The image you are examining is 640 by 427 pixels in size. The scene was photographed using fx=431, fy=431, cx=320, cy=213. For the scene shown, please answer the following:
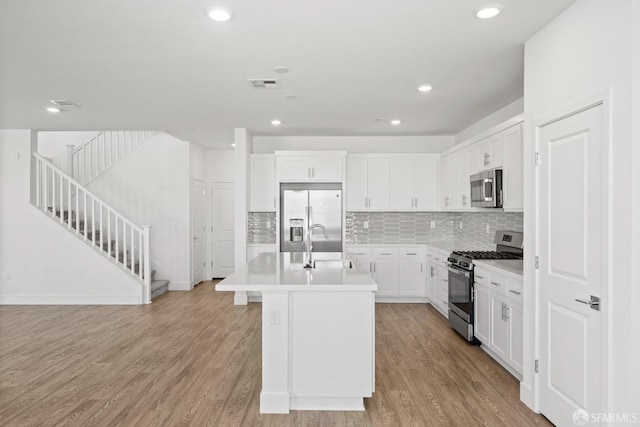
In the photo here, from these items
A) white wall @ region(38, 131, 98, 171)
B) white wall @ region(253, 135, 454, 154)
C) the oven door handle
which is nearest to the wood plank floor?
the oven door handle

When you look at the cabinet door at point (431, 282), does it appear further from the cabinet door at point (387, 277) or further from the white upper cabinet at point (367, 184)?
the white upper cabinet at point (367, 184)

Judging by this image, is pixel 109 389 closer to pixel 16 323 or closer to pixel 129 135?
pixel 16 323

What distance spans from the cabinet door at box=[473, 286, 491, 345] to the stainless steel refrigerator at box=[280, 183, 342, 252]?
2652 mm

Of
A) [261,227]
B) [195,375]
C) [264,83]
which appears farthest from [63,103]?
[195,375]

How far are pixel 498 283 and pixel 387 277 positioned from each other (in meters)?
2.84

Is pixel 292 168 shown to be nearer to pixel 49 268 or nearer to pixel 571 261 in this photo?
pixel 49 268

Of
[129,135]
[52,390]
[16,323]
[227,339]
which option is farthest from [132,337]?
[129,135]

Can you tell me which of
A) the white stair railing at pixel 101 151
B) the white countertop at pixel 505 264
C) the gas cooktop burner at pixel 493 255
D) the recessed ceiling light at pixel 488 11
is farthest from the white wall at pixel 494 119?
the white stair railing at pixel 101 151

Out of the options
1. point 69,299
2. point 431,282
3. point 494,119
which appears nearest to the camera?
point 494,119

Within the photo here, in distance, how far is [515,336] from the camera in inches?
141

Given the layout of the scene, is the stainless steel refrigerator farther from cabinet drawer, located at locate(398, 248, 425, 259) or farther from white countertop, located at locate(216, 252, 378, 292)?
white countertop, located at locate(216, 252, 378, 292)

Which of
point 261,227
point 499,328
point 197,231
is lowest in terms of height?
point 499,328

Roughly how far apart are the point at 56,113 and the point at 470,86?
16.7 feet

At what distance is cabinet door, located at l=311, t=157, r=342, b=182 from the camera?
22.1 feet
